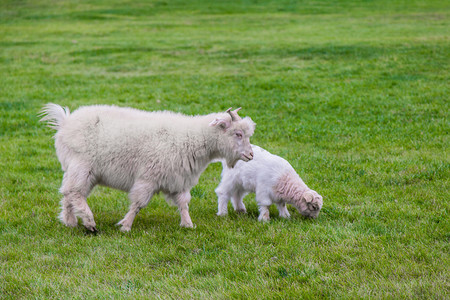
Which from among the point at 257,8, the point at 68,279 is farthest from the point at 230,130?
the point at 257,8

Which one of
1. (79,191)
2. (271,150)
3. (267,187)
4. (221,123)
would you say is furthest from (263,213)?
(271,150)

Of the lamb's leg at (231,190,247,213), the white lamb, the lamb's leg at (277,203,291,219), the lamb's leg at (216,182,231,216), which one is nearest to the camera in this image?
the white lamb

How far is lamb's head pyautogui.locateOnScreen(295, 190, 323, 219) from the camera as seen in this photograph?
6531 mm

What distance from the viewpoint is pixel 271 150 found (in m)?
10.1

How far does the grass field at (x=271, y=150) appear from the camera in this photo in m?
4.86

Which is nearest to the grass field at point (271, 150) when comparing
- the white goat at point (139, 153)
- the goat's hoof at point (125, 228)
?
the goat's hoof at point (125, 228)

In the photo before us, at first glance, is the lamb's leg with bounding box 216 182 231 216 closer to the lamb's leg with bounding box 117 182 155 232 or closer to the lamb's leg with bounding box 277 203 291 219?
the lamb's leg with bounding box 277 203 291 219

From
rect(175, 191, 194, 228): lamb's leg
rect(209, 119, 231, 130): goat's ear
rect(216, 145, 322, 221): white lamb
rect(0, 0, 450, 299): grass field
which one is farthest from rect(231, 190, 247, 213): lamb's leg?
rect(209, 119, 231, 130): goat's ear

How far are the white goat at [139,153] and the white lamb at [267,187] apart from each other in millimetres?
583

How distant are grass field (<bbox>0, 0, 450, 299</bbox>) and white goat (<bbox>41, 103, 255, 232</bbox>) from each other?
18.4 inches

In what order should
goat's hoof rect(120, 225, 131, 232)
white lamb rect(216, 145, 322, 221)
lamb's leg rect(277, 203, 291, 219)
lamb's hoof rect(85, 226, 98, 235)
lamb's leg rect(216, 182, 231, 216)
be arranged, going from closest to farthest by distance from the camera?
lamb's hoof rect(85, 226, 98, 235) → goat's hoof rect(120, 225, 131, 232) → white lamb rect(216, 145, 322, 221) → lamb's leg rect(277, 203, 291, 219) → lamb's leg rect(216, 182, 231, 216)

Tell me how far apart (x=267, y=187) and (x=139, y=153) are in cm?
180

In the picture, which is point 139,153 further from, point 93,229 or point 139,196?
point 93,229

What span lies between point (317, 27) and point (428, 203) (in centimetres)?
2683
